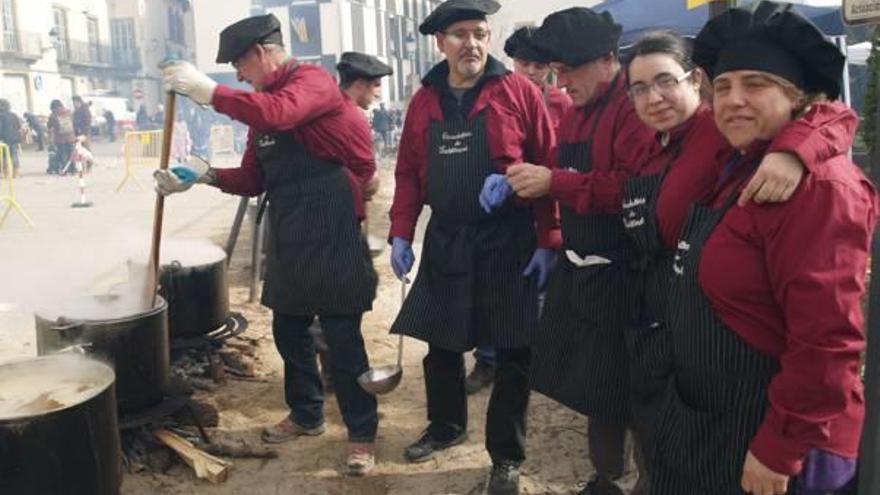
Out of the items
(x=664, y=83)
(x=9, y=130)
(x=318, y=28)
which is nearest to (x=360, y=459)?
(x=664, y=83)

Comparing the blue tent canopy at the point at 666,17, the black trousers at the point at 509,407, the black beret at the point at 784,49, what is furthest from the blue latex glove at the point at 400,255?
the blue tent canopy at the point at 666,17

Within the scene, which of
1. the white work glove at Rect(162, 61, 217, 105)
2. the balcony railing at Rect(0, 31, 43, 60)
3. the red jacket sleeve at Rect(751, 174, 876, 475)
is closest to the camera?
the red jacket sleeve at Rect(751, 174, 876, 475)

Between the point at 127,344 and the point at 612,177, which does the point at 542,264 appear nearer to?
the point at 612,177

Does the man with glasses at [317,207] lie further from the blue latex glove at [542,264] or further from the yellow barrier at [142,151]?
the yellow barrier at [142,151]

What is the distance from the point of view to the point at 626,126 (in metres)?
2.66

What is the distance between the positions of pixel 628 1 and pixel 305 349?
658 centimetres

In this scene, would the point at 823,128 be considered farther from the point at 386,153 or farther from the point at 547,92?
the point at 386,153

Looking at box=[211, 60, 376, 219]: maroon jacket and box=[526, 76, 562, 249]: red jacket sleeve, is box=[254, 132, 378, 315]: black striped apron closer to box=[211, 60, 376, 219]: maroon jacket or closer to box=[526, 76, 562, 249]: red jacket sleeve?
box=[211, 60, 376, 219]: maroon jacket

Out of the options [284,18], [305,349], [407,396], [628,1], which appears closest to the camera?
[305,349]

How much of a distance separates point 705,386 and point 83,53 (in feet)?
172

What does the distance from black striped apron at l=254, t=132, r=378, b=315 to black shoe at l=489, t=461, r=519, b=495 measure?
40.6 inches

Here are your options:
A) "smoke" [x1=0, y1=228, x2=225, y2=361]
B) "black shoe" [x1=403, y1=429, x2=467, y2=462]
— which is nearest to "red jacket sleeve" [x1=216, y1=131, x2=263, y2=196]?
"smoke" [x1=0, y1=228, x2=225, y2=361]

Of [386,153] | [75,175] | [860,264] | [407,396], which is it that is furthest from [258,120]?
[386,153]

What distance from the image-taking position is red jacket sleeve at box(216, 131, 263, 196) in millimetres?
3967
